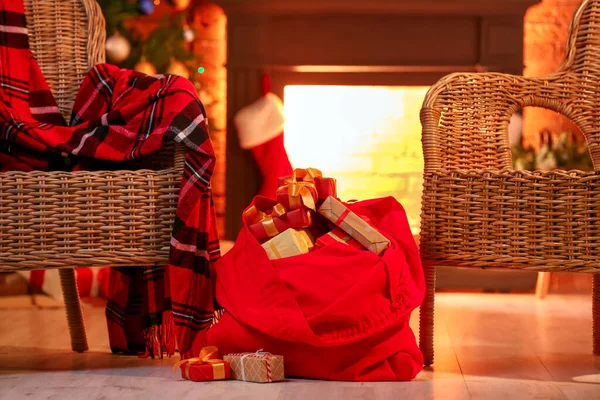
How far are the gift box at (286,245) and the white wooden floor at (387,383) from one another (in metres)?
0.24

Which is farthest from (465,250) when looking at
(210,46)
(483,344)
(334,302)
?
(210,46)

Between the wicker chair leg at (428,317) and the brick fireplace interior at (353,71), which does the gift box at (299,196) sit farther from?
the brick fireplace interior at (353,71)

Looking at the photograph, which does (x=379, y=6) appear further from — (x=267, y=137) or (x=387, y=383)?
(x=387, y=383)

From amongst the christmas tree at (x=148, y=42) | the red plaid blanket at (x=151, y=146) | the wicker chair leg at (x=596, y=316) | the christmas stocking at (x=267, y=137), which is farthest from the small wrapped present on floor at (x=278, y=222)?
the christmas stocking at (x=267, y=137)

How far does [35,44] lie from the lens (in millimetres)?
2020

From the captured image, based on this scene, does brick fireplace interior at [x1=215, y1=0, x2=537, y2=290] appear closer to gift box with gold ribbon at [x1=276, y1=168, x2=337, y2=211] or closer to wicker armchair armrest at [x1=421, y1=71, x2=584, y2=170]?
wicker armchair armrest at [x1=421, y1=71, x2=584, y2=170]

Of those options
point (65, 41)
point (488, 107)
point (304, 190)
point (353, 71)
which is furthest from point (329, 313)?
point (353, 71)

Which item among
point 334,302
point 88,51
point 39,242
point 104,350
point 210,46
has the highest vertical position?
point 210,46

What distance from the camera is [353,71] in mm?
3488

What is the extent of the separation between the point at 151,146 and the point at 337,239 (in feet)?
1.33

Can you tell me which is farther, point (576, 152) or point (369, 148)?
point (369, 148)

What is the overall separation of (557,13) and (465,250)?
239cm

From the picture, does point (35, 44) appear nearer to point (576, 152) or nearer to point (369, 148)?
point (369, 148)

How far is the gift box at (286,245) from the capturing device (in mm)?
1634
